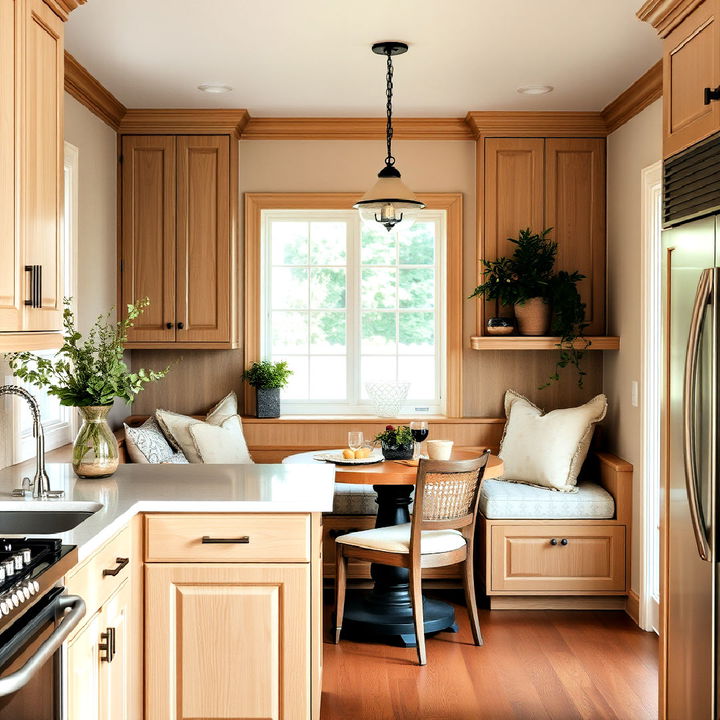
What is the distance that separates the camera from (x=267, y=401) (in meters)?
5.04

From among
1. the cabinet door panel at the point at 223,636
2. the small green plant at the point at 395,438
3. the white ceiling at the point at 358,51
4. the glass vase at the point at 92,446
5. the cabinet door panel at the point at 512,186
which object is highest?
the white ceiling at the point at 358,51

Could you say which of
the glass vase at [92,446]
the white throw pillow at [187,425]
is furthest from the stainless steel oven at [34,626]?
the white throw pillow at [187,425]

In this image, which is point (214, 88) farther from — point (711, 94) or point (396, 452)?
point (711, 94)

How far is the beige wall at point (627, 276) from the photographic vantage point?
14.2 feet

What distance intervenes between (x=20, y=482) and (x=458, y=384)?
2.76 m

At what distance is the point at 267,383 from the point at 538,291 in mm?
1614

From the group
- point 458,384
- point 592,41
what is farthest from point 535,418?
point 592,41

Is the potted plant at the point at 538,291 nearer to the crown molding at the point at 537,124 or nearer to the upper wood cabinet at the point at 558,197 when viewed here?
the upper wood cabinet at the point at 558,197

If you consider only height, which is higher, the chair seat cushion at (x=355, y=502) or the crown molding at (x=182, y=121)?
the crown molding at (x=182, y=121)

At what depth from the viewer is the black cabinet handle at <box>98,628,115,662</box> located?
228 cm

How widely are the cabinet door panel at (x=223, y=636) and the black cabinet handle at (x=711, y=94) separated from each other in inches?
68.2

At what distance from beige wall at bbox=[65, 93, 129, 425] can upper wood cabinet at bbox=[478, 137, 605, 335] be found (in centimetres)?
207

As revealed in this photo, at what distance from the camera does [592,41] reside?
3672mm

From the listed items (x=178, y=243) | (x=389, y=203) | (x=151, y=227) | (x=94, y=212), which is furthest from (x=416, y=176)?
(x=94, y=212)
